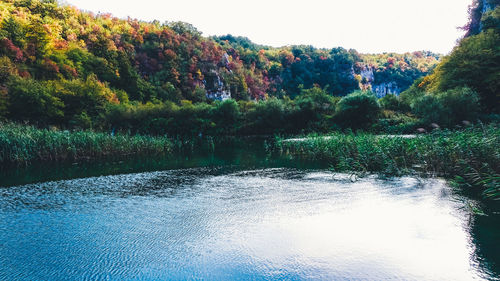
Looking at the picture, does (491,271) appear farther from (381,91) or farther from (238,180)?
(381,91)

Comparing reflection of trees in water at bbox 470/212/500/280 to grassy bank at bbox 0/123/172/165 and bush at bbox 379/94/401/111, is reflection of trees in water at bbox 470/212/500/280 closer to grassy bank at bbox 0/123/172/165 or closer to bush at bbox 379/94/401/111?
grassy bank at bbox 0/123/172/165

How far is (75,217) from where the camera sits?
8.59 m

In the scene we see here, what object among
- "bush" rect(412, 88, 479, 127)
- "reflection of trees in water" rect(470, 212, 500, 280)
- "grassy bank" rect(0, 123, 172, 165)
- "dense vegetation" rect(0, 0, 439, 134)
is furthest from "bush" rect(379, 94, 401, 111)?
"reflection of trees in water" rect(470, 212, 500, 280)

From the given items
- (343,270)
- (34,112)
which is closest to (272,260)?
(343,270)

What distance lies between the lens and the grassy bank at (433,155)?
10.8 meters

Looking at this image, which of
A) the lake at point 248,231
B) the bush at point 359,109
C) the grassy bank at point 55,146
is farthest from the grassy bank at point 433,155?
the bush at point 359,109

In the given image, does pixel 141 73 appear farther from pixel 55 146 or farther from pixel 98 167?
pixel 98 167

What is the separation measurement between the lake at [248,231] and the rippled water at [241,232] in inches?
1.3

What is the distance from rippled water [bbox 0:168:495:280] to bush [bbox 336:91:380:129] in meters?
26.5

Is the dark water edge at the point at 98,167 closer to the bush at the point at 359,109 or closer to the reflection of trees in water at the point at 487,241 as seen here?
the reflection of trees in water at the point at 487,241

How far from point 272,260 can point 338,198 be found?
4891 millimetres

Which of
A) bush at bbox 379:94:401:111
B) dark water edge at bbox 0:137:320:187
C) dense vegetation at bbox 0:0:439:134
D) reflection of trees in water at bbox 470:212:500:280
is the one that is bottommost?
reflection of trees in water at bbox 470:212:500:280

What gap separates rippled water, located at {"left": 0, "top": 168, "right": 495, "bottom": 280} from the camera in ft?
17.7

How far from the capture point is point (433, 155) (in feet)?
43.4
